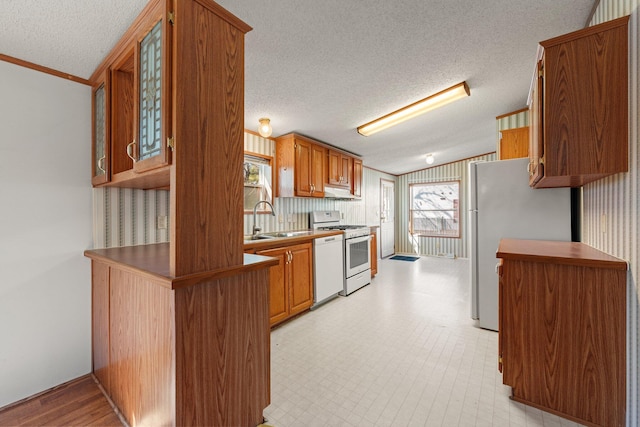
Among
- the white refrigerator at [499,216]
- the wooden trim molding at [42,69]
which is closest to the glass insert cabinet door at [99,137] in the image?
the wooden trim molding at [42,69]

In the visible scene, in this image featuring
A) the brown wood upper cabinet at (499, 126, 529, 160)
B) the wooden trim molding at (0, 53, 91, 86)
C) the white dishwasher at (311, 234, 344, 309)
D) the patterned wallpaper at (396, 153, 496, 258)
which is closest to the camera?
the wooden trim molding at (0, 53, 91, 86)

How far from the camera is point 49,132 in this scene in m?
1.77

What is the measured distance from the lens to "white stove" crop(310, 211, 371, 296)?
3.72 m

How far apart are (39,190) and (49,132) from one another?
0.39 meters

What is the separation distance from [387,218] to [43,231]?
6335mm

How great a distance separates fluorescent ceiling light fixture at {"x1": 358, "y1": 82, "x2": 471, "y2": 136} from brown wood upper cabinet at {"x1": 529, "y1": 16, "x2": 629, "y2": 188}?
4.29ft

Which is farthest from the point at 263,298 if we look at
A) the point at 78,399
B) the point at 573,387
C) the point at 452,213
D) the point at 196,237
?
the point at 452,213

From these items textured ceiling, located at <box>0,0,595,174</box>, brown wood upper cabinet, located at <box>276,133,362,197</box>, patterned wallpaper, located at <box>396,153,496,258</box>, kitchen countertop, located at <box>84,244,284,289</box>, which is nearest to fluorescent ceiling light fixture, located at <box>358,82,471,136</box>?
textured ceiling, located at <box>0,0,595,174</box>

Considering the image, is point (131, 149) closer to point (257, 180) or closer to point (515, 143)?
point (257, 180)

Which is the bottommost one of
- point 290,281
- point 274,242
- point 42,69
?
point 290,281

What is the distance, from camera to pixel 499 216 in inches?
101

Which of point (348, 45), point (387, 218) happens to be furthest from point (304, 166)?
point (387, 218)

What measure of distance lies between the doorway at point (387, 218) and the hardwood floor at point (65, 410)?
5.64 m

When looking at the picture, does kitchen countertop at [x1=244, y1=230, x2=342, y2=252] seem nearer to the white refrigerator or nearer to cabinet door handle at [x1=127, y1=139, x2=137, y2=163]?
cabinet door handle at [x1=127, y1=139, x2=137, y2=163]
